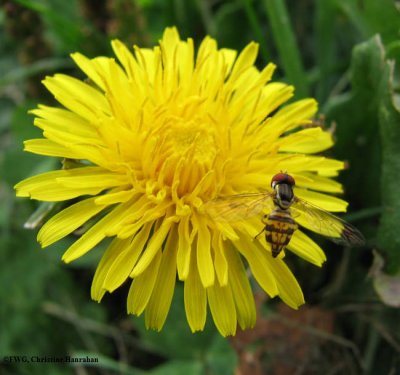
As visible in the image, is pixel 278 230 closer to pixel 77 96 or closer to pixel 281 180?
pixel 281 180

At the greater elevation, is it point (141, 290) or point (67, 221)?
point (67, 221)

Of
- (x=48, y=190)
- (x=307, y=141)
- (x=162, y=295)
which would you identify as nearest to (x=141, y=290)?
(x=162, y=295)

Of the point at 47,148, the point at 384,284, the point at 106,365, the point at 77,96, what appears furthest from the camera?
the point at 106,365

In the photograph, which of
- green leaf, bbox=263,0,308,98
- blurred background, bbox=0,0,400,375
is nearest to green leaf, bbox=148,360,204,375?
blurred background, bbox=0,0,400,375

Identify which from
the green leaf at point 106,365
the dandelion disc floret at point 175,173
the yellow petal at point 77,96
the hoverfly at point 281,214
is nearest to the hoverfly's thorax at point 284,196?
the hoverfly at point 281,214

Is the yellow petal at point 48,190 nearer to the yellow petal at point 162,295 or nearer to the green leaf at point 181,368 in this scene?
the yellow petal at point 162,295

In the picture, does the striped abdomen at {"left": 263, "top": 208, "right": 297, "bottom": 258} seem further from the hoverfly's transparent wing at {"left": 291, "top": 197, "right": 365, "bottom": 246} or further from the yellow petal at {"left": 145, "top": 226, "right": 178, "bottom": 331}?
the yellow petal at {"left": 145, "top": 226, "right": 178, "bottom": 331}
